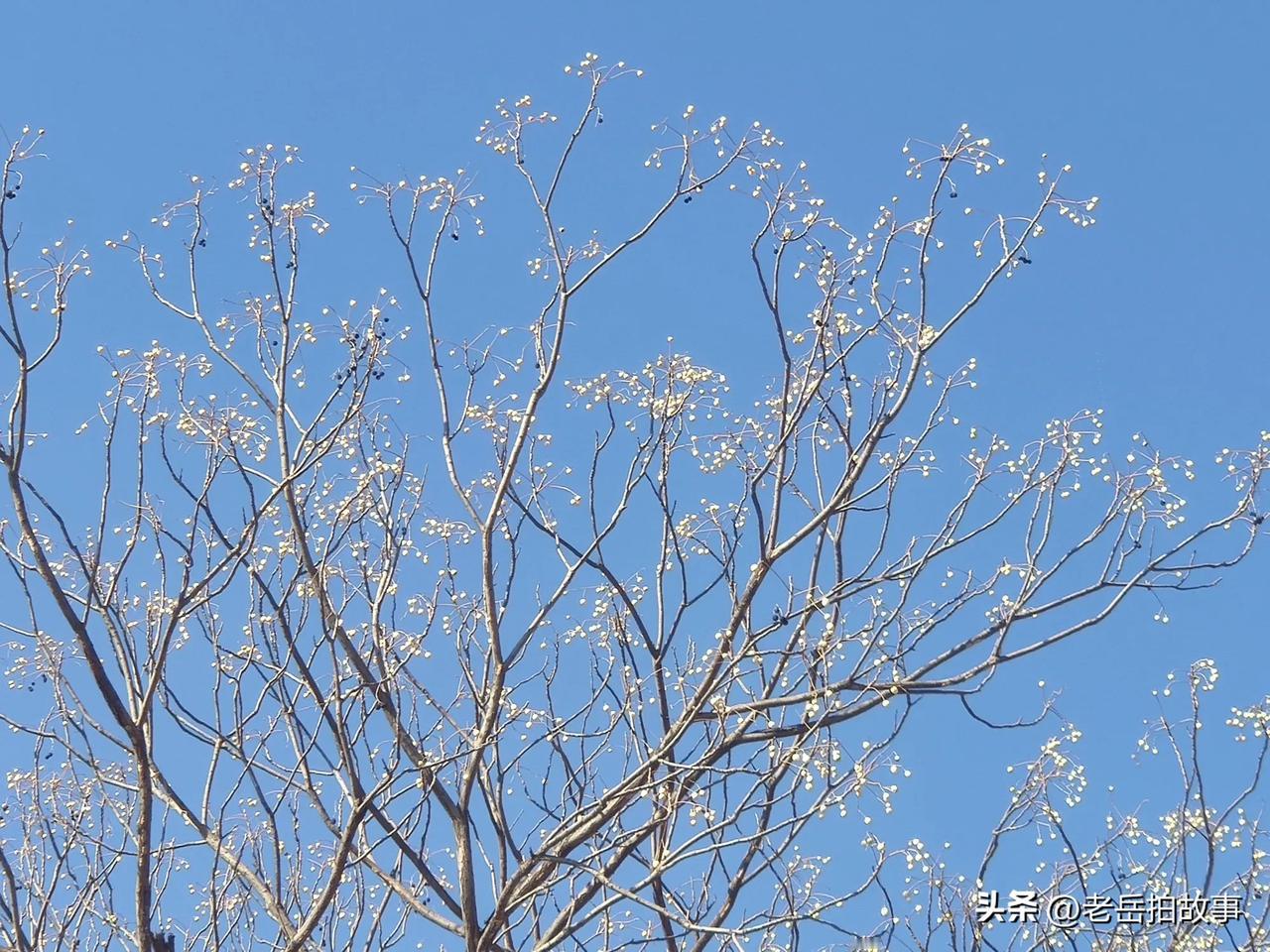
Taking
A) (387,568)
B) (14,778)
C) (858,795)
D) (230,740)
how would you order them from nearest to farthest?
1. (858,795)
2. (387,568)
3. (230,740)
4. (14,778)

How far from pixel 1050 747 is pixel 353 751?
11.5 feet

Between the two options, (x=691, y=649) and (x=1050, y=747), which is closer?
(x=1050, y=747)

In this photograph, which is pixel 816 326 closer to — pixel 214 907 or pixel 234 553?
pixel 234 553

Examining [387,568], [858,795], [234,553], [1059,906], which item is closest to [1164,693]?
[1059,906]

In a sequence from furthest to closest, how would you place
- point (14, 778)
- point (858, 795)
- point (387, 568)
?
point (14, 778) → point (387, 568) → point (858, 795)

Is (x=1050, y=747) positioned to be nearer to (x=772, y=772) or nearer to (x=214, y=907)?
(x=772, y=772)

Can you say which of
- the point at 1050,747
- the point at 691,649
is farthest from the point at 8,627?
the point at 1050,747

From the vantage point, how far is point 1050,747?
671cm

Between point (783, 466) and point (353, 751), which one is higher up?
point (783, 466)

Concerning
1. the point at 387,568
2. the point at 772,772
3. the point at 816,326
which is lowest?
the point at 772,772

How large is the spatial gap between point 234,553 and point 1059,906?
501 cm

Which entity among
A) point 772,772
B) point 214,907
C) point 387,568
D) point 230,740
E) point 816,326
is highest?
point 816,326

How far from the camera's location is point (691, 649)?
23.7 feet

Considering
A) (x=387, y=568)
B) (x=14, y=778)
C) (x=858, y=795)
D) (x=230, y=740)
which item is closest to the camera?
(x=858, y=795)
